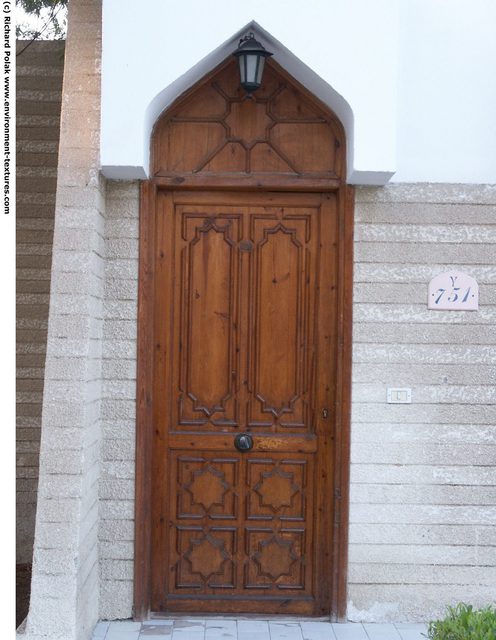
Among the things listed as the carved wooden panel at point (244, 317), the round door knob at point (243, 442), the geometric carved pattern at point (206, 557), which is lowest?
the geometric carved pattern at point (206, 557)

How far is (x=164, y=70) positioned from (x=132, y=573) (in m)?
2.83

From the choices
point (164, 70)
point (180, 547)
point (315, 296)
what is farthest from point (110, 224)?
point (180, 547)

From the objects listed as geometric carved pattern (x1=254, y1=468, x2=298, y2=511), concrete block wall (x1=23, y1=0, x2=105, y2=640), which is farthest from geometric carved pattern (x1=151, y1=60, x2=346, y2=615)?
concrete block wall (x1=23, y1=0, x2=105, y2=640)

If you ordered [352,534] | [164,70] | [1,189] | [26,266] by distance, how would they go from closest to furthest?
[1,189], [164,70], [352,534], [26,266]

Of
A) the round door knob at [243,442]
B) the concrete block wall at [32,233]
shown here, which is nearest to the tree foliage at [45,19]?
the concrete block wall at [32,233]

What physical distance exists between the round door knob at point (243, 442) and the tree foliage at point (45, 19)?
3200mm

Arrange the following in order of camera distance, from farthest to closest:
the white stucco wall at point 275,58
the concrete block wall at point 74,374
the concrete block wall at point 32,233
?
the concrete block wall at point 32,233 → the white stucco wall at point 275,58 → the concrete block wall at point 74,374

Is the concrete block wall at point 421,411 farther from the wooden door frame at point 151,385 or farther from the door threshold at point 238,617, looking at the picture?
the door threshold at point 238,617

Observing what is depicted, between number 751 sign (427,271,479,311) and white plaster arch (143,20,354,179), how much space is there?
833 millimetres

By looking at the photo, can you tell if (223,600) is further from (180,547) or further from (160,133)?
(160,133)

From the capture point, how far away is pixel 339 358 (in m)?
4.96

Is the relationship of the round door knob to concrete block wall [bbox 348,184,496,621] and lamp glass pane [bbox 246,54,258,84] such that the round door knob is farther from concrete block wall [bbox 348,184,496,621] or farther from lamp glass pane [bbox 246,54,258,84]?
lamp glass pane [bbox 246,54,258,84]

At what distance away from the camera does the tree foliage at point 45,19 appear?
613 cm

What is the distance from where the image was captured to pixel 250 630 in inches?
190
